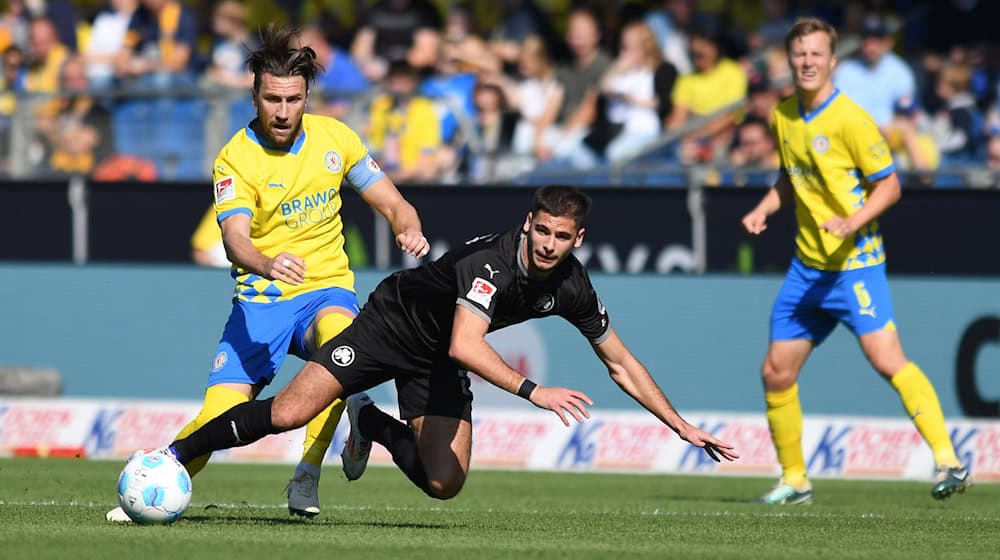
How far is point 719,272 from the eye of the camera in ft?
43.0

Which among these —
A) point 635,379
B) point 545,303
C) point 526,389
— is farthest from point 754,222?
point 526,389

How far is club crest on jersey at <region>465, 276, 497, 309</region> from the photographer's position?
6965 millimetres

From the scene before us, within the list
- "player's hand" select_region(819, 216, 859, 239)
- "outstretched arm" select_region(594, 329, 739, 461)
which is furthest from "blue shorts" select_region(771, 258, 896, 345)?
"outstretched arm" select_region(594, 329, 739, 461)

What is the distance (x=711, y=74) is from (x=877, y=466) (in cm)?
462

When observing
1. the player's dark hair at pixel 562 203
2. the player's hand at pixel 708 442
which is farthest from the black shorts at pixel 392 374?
the player's hand at pixel 708 442

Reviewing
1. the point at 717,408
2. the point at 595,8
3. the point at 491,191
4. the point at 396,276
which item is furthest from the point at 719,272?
the point at 396,276

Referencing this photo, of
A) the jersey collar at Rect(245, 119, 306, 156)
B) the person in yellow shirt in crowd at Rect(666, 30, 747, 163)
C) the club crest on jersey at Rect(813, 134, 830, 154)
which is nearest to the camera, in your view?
the jersey collar at Rect(245, 119, 306, 156)

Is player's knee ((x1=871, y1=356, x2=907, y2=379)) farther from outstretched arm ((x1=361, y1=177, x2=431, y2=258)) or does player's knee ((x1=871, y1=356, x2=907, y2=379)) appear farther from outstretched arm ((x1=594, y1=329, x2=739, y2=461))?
outstretched arm ((x1=361, y1=177, x2=431, y2=258))

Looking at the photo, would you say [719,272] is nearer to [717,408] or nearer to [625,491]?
[717,408]

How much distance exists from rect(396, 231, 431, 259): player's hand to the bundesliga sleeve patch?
32.4 inches

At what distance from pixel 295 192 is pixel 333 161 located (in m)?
0.25

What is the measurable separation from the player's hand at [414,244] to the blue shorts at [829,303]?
9.73 feet

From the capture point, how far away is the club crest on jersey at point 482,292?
6.96m

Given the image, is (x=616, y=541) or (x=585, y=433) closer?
(x=616, y=541)
